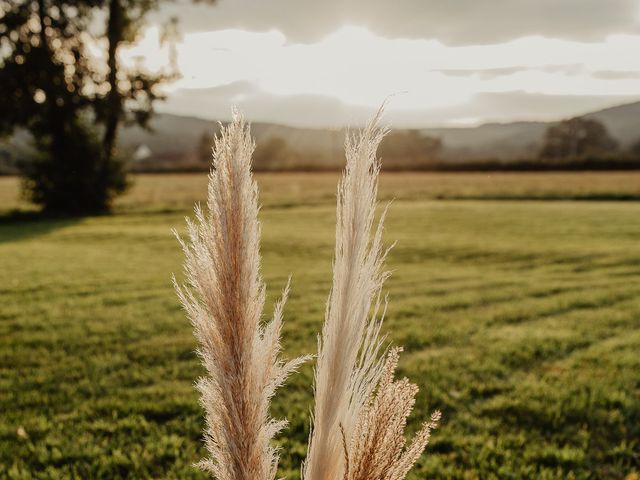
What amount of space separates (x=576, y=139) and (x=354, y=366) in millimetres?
117847

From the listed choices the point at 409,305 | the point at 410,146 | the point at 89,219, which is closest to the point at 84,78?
the point at 89,219

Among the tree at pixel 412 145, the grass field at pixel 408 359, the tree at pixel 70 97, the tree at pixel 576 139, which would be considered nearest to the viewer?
the grass field at pixel 408 359

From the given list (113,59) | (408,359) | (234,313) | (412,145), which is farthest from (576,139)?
(234,313)

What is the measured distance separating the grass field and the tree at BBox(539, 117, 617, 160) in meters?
99.8

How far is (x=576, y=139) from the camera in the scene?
106 metres

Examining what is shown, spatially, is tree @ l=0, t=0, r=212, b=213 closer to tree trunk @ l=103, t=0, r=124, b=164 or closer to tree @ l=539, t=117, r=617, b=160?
tree trunk @ l=103, t=0, r=124, b=164

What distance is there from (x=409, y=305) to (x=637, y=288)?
4.49 m

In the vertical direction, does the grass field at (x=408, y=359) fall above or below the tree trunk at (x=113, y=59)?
below

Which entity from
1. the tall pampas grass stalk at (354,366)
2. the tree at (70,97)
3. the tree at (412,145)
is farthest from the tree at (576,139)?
the tall pampas grass stalk at (354,366)

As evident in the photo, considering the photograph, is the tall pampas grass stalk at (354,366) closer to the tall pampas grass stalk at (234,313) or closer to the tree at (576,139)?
the tall pampas grass stalk at (234,313)

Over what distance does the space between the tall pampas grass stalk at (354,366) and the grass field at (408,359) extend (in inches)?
4.6

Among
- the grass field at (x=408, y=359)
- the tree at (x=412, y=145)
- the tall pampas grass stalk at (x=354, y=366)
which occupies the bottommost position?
the grass field at (x=408, y=359)

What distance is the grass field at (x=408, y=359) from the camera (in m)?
4.16

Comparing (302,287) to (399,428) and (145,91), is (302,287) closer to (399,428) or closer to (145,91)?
(399,428)
